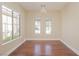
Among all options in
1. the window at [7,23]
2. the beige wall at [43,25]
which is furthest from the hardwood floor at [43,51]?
the beige wall at [43,25]

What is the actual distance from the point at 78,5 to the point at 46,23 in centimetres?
467

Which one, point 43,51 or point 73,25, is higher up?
point 73,25

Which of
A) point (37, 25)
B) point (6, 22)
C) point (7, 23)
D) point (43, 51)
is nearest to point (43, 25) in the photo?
point (37, 25)

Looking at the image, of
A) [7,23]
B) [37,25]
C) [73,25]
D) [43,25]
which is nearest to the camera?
[7,23]

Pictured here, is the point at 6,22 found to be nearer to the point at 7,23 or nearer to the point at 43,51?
the point at 7,23

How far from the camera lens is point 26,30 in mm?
8336

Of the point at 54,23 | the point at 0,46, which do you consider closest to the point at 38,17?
the point at 54,23

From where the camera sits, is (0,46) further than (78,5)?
No

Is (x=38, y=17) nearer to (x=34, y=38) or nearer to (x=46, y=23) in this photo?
(x=46, y=23)

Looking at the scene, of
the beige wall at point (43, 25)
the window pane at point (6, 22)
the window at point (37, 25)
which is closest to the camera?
the window pane at point (6, 22)

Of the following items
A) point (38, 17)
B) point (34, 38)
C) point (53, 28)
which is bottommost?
point (34, 38)

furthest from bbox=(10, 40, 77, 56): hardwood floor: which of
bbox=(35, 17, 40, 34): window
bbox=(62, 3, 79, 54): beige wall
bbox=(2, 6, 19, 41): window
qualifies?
bbox=(35, 17, 40, 34): window

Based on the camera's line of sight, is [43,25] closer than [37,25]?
Yes

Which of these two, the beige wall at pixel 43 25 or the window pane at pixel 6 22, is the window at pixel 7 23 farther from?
the beige wall at pixel 43 25
